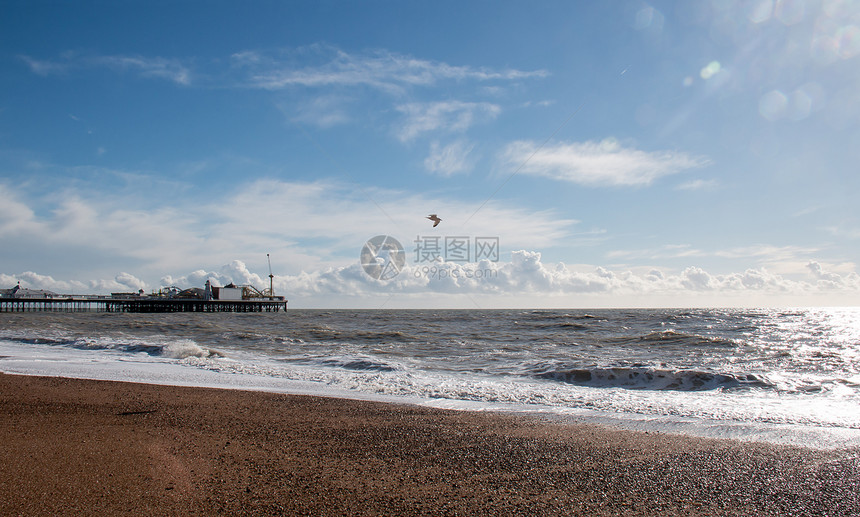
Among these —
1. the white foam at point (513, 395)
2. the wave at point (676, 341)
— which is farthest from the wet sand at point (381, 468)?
the wave at point (676, 341)

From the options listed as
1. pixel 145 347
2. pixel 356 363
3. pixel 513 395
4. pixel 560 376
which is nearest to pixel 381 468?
pixel 513 395

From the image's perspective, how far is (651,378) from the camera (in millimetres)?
11469

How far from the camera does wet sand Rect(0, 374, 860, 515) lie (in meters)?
3.71

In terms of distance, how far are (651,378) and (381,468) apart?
352 inches

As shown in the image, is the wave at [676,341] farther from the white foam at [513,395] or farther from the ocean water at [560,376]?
the white foam at [513,395]

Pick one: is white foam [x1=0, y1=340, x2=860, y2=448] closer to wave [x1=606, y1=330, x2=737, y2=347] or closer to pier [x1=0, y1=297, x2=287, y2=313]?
wave [x1=606, y1=330, x2=737, y2=347]

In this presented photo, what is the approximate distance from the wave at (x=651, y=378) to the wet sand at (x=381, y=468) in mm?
5195

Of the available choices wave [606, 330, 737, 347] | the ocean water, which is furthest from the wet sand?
wave [606, 330, 737, 347]

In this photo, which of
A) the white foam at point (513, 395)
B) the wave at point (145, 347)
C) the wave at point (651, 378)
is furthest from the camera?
the wave at point (145, 347)

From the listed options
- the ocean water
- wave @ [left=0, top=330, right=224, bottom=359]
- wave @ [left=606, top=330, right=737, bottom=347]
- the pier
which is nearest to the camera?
the ocean water

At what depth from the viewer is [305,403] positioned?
25.9ft

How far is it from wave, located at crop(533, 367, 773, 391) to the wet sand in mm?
5195

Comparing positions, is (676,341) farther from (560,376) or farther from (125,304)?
(125,304)

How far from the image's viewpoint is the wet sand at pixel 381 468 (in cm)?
371
